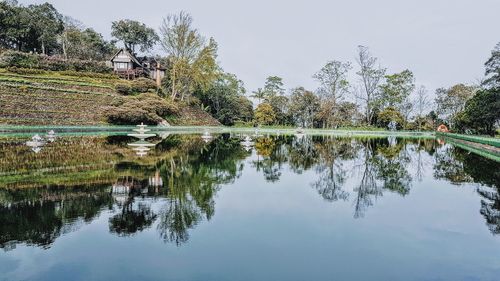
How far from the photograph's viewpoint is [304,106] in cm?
5944

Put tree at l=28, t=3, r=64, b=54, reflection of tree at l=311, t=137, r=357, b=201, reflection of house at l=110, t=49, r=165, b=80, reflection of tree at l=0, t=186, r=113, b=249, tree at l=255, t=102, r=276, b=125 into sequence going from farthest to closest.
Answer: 1. tree at l=255, t=102, r=276, b=125
2. tree at l=28, t=3, r=64, b=54
3. reflection of house at l=110, t=49, r=165, b=80
4. reflection of tree at l=311, t=137, r=357, b=201
5. reflection of tree at l=0, t=186, r=113, b=249

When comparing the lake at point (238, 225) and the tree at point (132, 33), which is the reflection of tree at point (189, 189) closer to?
the lake at point (238, 225)

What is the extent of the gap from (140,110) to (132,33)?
1267 inches

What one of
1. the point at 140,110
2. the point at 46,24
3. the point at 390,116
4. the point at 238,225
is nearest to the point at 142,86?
the point at 140,110

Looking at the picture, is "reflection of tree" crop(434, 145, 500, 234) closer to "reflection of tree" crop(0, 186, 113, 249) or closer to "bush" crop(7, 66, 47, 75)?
"reflection of tree" crop(0, 186, 113, 249)

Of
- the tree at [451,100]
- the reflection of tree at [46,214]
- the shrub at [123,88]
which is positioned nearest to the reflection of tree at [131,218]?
the reflection of tree at [46,214]

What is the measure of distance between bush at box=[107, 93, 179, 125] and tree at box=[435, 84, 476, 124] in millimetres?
47095

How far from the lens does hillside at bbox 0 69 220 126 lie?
99.5 feet

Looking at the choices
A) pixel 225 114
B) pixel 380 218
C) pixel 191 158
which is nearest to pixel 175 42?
pixel 225 114

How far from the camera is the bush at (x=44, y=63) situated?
136ft

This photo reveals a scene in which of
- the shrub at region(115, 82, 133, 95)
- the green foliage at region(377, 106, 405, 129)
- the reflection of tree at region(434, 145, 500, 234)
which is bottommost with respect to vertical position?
the reflection of tree at region(434, 145, 500, 234)

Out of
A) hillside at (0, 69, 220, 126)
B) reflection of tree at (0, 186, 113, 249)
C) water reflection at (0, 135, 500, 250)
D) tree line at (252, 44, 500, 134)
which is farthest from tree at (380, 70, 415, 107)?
reflection of tree at (0, 186, 113, 249)

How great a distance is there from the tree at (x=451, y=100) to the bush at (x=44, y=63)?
55.5 m

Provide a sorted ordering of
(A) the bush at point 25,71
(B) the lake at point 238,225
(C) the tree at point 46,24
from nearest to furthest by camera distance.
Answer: (B) the lake at point 238,225, (A) the bush at point 25,71, (C) the tree at point 46,24
